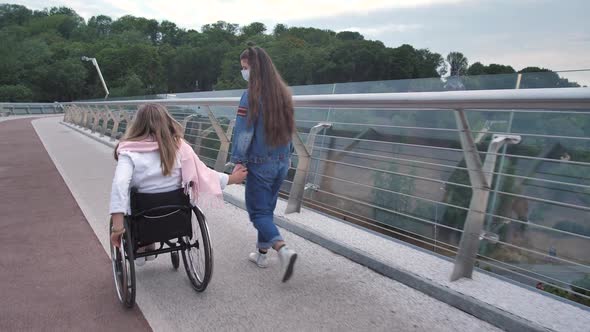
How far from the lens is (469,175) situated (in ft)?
10.7

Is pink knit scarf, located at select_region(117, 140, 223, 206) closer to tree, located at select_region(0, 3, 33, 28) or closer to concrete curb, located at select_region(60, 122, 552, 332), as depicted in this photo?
concrete curb, located at select_region(60, 122, 552, 332)

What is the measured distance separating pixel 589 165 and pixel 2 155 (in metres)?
13.3

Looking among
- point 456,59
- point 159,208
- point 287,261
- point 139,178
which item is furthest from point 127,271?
point 456,59

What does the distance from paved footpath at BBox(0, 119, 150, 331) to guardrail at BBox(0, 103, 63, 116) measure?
37.4 meters

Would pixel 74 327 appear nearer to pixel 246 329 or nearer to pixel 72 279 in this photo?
pixel 72 279

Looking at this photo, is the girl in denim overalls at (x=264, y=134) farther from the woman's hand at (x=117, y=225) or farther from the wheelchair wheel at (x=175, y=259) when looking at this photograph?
A: the woman's hand at (x=117, y=225)

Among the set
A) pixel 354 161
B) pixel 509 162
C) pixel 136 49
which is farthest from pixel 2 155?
pixel 136 49

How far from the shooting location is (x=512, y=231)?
328 centimetres

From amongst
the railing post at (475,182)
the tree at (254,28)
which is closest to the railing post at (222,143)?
the railing post at (475,182)

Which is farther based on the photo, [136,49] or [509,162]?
→ [136,49]

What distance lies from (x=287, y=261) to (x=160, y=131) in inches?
50.6

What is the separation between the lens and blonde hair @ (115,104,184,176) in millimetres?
3056

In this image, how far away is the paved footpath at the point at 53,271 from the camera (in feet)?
9.93

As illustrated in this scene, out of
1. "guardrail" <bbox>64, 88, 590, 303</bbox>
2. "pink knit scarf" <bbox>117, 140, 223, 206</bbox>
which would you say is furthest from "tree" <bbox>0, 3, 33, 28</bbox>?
"pink knit scarf" <bbox>117, 140, 223, 206</bbox>
